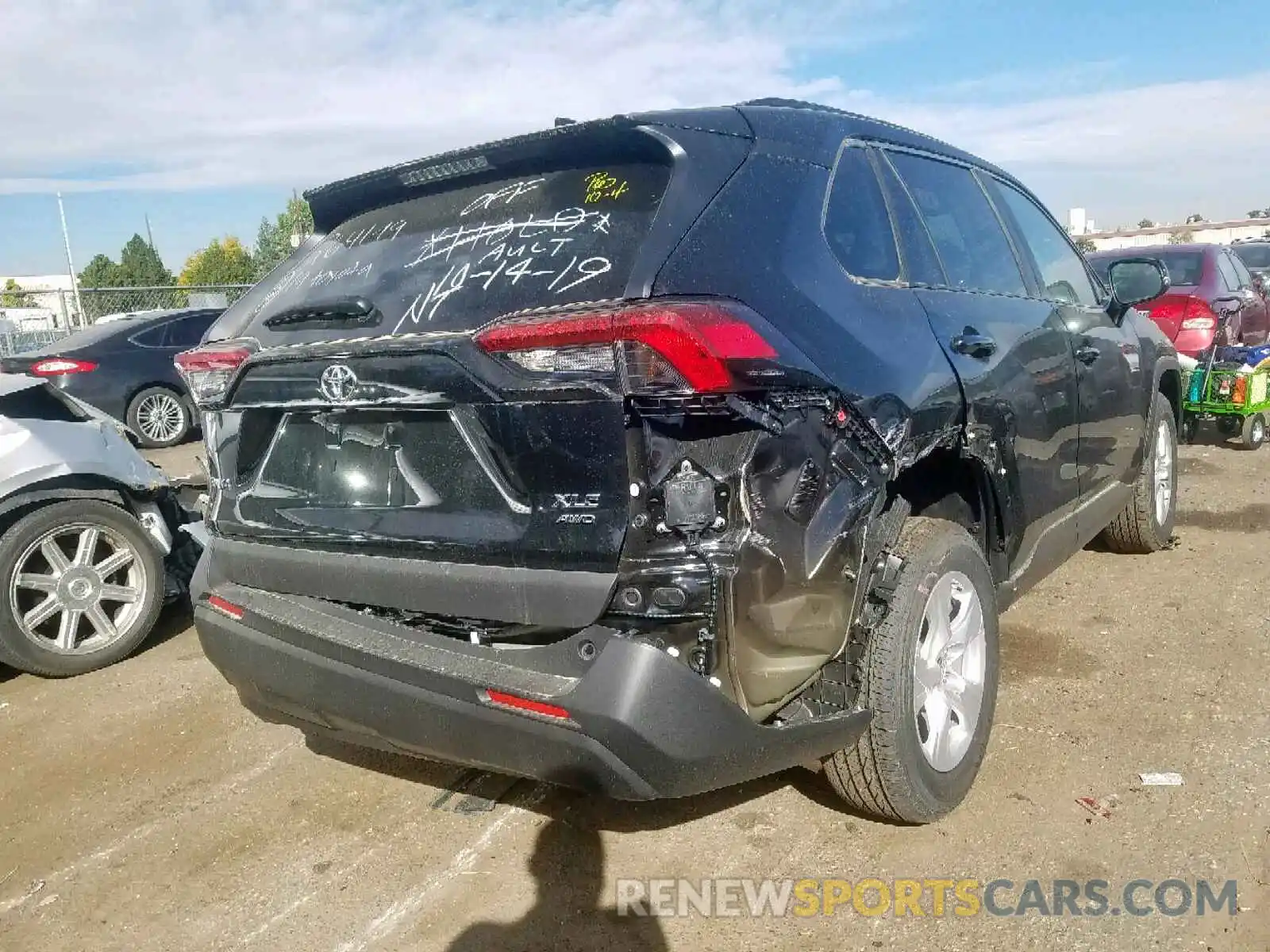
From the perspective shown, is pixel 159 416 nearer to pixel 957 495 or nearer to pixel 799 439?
pixel 957 495

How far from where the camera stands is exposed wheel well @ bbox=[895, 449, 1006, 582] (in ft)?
9.30

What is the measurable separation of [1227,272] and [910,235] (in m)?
8.57

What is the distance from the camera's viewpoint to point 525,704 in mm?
2219

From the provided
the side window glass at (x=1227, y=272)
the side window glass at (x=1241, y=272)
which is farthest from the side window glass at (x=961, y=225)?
the side window glass at (x=1241, y=272)

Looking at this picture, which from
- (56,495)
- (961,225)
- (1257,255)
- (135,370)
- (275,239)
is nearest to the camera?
(961,225)

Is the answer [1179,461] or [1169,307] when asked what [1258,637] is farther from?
[1169,307]

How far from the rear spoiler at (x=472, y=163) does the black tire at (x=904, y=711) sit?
1.26m

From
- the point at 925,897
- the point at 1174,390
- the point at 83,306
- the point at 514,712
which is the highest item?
the point at 83,306

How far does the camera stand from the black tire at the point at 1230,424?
803 cm

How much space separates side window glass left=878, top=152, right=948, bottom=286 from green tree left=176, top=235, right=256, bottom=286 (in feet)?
195

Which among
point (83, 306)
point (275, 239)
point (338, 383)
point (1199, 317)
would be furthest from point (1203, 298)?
point (275, 239)

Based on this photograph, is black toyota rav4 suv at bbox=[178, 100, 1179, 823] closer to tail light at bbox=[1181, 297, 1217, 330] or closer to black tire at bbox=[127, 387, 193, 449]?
tail light at bbox=[1181, 297, 1217, 330]

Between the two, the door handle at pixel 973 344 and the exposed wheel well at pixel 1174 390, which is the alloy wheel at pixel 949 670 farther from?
the exposed wheel well at pixel 1174 390

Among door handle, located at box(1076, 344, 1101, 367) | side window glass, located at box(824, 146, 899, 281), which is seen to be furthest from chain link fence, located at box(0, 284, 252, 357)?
side window glass, located at box(824, 146, 899, 281)
